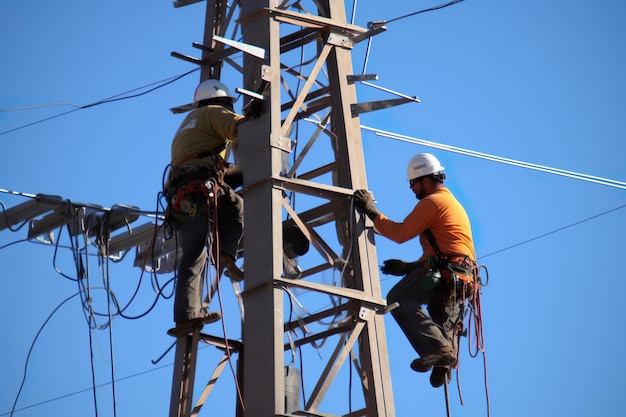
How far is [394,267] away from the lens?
410 inches

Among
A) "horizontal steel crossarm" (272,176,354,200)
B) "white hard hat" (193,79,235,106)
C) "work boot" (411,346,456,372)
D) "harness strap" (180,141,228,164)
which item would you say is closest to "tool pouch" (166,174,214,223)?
"harness strap" (180,141,228,164)

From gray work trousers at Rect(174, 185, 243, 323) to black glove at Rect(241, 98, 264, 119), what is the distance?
3.18 feet

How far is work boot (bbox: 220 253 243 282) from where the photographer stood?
10.5 metres

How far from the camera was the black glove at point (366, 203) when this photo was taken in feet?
31.9

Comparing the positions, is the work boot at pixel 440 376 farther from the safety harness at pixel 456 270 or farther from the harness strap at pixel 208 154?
the harness strap at pixel 208 154

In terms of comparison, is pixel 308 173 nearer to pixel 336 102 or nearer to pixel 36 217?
pixel 336 102

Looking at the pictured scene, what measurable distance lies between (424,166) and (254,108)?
1.92m

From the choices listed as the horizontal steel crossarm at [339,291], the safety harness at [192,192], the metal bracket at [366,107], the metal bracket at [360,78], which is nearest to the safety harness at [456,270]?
the horizontal steel crossarm at [339,291]

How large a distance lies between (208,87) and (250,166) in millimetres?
1670

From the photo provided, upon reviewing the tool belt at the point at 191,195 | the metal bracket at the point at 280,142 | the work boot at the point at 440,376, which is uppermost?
the tool belt at the point at 191,195

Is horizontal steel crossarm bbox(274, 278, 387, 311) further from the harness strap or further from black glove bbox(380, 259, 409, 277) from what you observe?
the harness strap

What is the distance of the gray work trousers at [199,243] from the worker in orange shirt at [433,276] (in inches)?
48.8

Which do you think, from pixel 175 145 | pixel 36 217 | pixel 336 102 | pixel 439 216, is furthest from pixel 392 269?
pixel 36 217

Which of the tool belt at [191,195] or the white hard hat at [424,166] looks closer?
the tool belt at [191,195]
